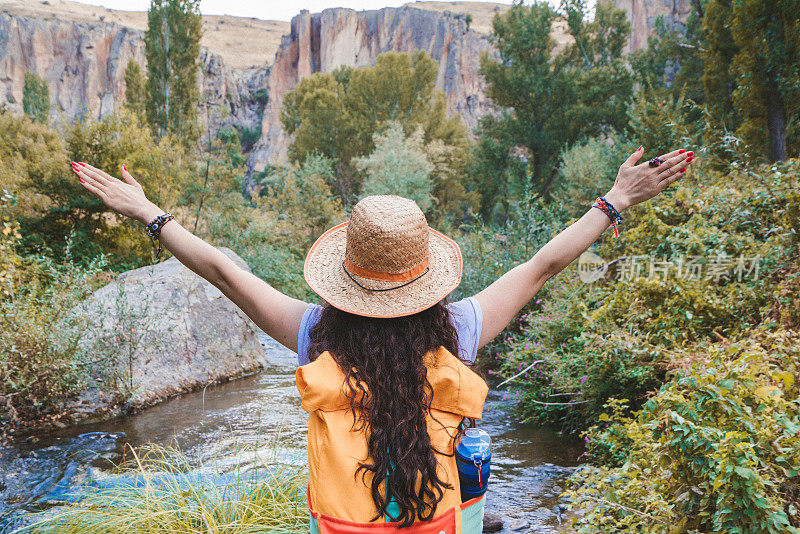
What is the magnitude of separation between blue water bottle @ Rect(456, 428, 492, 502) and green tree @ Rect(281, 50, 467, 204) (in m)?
29.1

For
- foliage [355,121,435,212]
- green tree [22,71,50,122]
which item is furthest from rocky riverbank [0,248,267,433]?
green tree [22,71,50,122]

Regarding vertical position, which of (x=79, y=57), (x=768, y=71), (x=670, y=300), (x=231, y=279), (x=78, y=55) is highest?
(x=78, y=55)

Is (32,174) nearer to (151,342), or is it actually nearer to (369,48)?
(151,342)

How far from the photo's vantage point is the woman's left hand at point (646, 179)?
5.47 feet

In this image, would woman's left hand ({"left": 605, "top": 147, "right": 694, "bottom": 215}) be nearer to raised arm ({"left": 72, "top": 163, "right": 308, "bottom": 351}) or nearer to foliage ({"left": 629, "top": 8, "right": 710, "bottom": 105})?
raised arm ({"left": 72, "top": 163, "right": 308, "bottom": 351})

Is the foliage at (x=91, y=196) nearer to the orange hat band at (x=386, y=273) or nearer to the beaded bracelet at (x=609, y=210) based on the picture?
the orange hat band at (x=386, y=273)

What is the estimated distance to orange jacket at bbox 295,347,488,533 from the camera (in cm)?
123

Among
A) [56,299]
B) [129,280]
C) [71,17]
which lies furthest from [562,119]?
[71,17]

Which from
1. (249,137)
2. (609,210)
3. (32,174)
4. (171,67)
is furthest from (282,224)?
(249,137)

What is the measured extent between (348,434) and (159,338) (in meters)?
7.35

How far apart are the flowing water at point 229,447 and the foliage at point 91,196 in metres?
6.37

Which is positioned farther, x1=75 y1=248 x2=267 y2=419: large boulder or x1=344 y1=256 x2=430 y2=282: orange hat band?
x1=75 y1=248 x2=267 y2=419: large boulder

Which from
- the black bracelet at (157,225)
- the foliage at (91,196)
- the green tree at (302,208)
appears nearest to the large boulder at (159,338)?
the foliage at (91,196)

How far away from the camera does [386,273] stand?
1.43 meters
